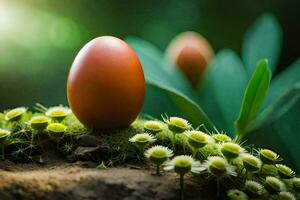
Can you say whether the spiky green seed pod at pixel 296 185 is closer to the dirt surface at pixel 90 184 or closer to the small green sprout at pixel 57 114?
the dirt surface at pixel 90 184

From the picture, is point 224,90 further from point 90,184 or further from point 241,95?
point 90,184

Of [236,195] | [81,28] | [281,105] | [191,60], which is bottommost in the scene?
[236,195]

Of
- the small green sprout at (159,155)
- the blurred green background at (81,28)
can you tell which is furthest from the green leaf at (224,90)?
the blurred green background at (81,28)

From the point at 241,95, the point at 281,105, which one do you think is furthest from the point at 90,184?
the point at 241,95

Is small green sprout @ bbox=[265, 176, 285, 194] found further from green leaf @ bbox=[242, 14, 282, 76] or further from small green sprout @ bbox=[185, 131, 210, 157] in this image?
green leaf @ bbox=[242, 14, 282, 76]

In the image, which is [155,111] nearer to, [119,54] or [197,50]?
[197,50]

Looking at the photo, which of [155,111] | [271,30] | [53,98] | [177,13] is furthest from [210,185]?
[177,13]

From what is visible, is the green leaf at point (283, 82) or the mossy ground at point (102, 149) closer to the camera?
the mossy ground at point (102, 149)
